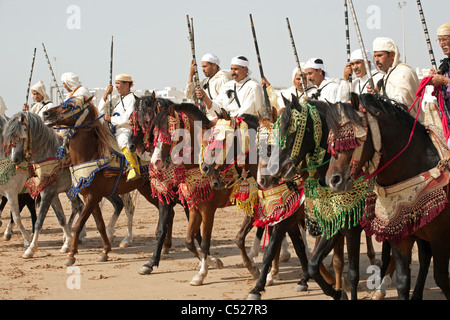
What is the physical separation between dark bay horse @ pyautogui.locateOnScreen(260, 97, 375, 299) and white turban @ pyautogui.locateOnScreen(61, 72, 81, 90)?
24.0 ft

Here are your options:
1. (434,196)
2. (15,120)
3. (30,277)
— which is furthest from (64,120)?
(434,196)

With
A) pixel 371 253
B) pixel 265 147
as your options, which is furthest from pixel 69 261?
pixel 371 253

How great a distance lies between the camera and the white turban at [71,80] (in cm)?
1250

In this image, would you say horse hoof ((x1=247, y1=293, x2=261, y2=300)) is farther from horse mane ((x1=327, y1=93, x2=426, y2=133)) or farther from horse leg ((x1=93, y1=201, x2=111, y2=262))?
horse leg ((x1=93, y1=201, x2=111, y2=262))

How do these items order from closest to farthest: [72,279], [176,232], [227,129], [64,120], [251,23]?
[227,129] → [72,279] → [251,23] → [64,120] → [176,232]

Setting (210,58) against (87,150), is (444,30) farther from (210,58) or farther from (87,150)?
(87,150)

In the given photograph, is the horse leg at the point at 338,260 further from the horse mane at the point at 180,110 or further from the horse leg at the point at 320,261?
the horse mane at the point at 180,110

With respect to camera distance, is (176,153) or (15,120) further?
(15,120)

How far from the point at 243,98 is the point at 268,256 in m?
2.95

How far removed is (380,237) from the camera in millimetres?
5664

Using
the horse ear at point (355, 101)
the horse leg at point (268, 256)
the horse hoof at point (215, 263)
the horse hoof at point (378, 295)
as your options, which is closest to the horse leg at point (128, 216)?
the horse hoof at point (215, 263)

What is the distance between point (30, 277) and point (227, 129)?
152 inches

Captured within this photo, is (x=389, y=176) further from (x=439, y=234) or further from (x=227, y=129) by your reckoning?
(x=227, y=129)

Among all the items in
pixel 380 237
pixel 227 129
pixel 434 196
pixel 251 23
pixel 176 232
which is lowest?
pixel 176 232
